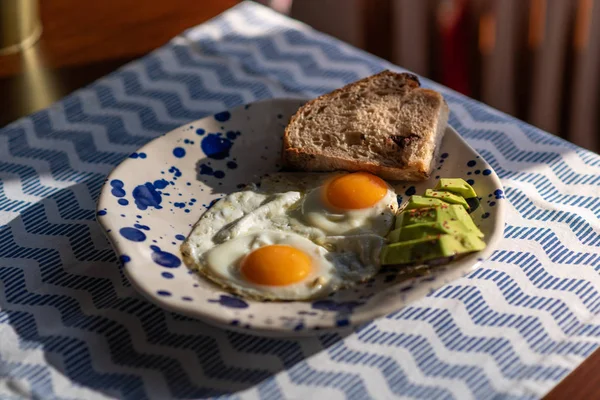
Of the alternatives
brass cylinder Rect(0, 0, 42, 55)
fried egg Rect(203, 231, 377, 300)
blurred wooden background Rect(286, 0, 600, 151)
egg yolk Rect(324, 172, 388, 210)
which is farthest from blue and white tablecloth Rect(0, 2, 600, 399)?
blurred wooden background Rect(286, 0, 600, 151)

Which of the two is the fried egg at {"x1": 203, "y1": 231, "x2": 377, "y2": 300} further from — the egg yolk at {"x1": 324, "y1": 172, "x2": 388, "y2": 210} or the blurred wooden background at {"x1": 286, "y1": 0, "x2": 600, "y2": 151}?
the blurred wooden background at {"x1": 286, "y1": 0, "x2": 600, "y2": 151}

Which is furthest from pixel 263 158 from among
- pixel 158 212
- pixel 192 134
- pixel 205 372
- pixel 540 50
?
pixel 540 50

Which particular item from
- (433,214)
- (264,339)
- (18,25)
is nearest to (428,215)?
(433,214)

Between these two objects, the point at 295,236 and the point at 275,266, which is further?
the point at 295,236

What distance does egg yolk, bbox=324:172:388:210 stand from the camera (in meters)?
1.62

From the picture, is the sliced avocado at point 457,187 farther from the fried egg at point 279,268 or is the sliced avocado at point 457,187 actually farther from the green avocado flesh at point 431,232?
the fried egg at point 279,268

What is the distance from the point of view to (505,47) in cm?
320

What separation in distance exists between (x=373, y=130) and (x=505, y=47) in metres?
1.63

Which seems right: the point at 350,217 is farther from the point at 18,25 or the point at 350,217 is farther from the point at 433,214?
the point at 18,25

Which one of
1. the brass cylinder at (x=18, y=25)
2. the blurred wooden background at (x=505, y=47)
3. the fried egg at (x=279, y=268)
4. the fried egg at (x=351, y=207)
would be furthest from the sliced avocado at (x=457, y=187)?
the blurred wooden background at (x=505, y=47)

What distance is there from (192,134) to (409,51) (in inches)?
71.5

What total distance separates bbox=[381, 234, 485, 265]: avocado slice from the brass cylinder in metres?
1.51

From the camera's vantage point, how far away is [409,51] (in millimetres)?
3447

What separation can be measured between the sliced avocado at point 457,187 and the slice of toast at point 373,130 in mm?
64
